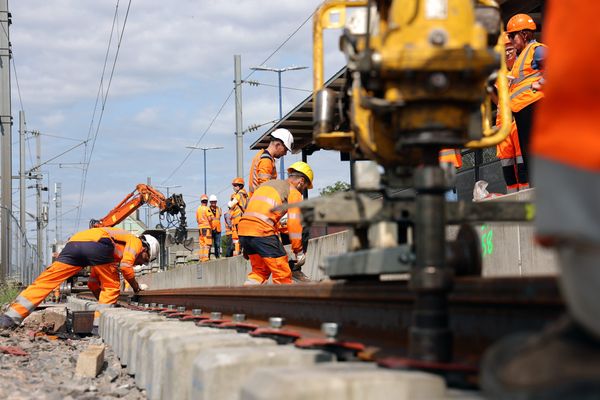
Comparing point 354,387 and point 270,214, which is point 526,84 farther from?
point 354,387

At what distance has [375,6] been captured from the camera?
378 cm

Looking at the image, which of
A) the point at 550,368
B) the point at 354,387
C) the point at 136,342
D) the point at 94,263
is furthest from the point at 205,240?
the point at 550,368

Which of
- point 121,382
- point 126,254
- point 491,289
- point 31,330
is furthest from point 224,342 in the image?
point 126,254

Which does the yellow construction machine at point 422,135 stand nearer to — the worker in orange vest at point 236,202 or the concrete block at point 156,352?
the concrete block at point 156,352

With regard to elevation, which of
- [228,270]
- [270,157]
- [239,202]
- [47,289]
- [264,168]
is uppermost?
[239,202]

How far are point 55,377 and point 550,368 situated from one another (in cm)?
486

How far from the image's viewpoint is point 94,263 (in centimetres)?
1127

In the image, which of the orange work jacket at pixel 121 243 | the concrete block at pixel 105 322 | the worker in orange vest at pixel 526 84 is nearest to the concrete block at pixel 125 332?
the concrete block at pixel 105 322

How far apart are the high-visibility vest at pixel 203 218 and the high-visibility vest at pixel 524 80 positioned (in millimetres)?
19793

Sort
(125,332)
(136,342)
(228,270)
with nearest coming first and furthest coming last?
(136,342)
(125,332)
(228,270)

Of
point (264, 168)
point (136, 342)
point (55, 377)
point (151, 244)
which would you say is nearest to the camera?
point (136, 342)

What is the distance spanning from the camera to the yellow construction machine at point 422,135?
2.82 metres

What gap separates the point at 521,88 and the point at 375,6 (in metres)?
4.31

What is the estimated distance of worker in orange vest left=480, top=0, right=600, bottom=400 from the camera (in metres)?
1.63
